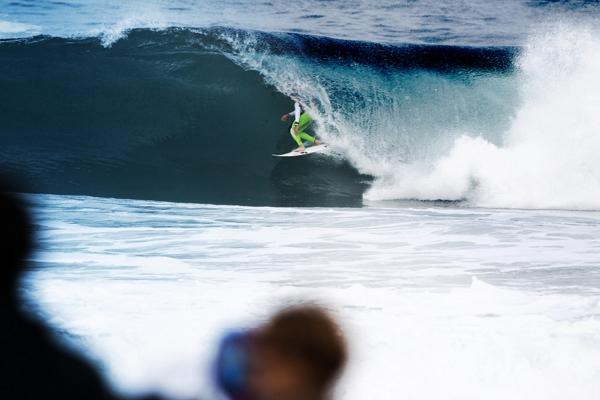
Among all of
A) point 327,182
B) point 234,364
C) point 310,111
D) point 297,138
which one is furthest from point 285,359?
point 310,111

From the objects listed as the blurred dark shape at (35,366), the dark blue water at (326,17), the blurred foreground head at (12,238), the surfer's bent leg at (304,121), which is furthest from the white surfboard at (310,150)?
the blurred dark shape at (35,366)

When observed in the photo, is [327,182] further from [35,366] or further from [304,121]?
[35,366]

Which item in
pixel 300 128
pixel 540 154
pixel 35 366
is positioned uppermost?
pixel 35 366

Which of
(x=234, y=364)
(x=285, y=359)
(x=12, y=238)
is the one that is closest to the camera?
(x=234, y=364)

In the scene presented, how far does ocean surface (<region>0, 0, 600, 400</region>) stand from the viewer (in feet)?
9.61

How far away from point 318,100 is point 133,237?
4721 millimetres

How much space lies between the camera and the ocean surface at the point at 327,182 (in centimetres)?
293

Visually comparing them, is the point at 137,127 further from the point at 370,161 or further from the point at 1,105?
the point at 370,161

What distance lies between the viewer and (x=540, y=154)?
8.31 m

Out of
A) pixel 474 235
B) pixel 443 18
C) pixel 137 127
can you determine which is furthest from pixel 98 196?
pixel 443 18

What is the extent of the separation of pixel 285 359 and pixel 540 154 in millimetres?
6844

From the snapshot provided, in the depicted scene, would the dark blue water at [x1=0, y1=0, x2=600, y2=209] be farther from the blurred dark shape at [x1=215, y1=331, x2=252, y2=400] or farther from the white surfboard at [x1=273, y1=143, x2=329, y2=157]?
the blurred dark shape at [x1=215, y1=331, x2=252, y2=400]

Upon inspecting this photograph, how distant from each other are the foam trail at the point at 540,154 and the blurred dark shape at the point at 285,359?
14.8 ft

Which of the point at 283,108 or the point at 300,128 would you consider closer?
the point at 300,128
